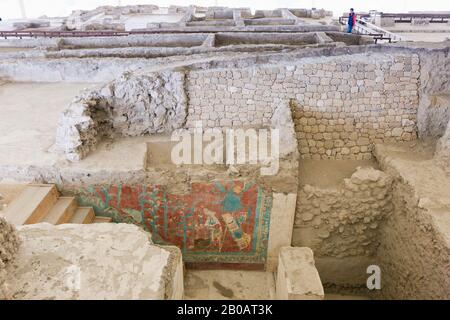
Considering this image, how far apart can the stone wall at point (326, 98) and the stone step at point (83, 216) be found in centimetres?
159

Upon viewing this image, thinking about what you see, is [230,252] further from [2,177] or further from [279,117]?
[2,177]

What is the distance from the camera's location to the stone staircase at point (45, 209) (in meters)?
3.53

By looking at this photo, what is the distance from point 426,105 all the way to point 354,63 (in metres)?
1.04

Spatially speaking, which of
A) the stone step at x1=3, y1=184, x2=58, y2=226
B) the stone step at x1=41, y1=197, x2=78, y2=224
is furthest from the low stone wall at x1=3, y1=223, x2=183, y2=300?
the stone step at x1=41, y1=197, x2=78, y2=224

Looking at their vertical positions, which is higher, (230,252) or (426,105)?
(426,105)

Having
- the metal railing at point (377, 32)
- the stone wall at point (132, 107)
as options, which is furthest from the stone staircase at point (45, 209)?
the metal railing at point (377, 32)

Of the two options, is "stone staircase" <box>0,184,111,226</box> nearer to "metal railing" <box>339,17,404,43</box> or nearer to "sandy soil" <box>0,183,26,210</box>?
"sandy soil" <box>0,183,26,210</box>

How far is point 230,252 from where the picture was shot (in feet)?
14.8

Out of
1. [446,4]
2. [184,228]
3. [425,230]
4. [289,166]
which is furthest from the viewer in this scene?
[446,4]

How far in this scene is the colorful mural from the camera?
4.06 metres

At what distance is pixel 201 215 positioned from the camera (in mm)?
4262

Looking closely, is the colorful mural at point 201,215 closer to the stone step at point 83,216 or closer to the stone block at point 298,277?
the stone step at point 83,216

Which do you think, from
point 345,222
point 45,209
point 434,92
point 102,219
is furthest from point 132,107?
point 434,92
